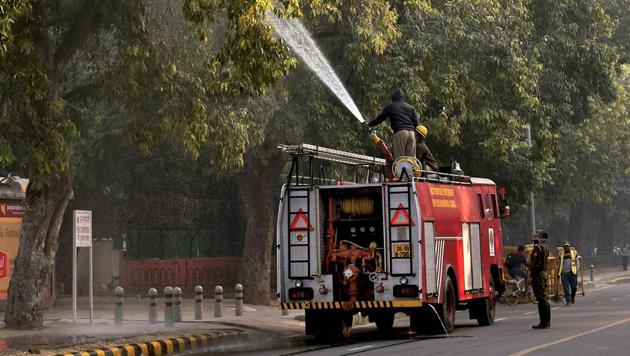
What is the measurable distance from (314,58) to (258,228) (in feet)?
→ 19.2

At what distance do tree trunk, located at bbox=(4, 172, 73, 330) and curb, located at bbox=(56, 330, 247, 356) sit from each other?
11.0ft

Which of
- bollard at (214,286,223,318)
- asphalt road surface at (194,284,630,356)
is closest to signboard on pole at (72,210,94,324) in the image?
bollard at (214,286,223,318)

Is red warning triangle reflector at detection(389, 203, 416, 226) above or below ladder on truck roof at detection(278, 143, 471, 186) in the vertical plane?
below

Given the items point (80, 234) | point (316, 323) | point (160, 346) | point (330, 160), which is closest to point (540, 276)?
point (316, 323)

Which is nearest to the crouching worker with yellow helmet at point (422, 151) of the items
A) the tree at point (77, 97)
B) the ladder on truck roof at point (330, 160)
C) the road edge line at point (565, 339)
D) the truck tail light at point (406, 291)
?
the ladder on truck roof at point (330, 160)

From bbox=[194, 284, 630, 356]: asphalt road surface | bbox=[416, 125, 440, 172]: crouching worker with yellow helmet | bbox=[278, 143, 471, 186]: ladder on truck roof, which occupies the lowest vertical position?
bbox=[194, 284, 630, 356]: asphalt road surface

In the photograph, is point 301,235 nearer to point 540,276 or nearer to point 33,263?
point 540,276

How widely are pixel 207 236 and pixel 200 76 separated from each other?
67.5 feet

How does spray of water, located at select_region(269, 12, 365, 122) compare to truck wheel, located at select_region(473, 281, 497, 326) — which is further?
spray of water, located at select_region(269, 12, 365, 122)

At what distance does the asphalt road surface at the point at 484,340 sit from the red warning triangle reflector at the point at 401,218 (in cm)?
197

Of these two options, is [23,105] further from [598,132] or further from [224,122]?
[598,132]

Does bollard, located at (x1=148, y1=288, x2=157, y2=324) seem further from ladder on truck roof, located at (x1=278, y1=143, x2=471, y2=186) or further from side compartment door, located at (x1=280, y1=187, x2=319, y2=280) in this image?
side compartment door, located at (x1=280, y1=187, x2=319, y2=280)

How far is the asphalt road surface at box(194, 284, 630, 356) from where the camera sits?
1577cm

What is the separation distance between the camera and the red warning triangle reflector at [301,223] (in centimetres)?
1911
